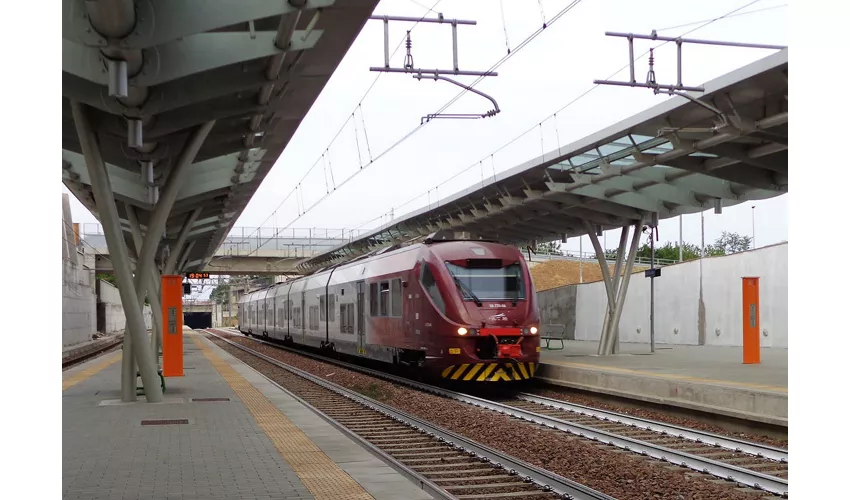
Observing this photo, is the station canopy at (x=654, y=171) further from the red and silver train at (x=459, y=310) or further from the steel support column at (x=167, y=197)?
the steel support column at (x=167, y=197)

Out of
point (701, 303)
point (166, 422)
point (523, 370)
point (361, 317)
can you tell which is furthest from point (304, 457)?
point (701, 303)

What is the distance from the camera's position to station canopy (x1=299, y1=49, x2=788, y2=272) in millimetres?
13008

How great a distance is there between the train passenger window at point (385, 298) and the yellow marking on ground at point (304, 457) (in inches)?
189

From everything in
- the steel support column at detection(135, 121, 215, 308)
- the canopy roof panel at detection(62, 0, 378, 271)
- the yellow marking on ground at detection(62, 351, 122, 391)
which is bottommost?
the yellow marking on ground at detection(62, 351, 122, 391)

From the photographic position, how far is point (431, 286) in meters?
16.4

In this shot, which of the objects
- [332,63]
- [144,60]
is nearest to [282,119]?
[332,63]

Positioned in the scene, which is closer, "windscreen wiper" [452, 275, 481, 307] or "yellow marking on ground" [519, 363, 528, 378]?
"windscreen wiper" [452, 275, 481, 307]

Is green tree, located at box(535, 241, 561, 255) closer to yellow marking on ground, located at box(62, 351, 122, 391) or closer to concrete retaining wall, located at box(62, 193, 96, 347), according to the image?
concrete retaining wall, located at box(62, 193, 96, 347)

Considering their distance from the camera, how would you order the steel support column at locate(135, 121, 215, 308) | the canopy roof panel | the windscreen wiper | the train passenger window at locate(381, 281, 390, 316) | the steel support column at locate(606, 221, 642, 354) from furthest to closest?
the steel support column at locate(606, 221, 642, 354) < the train passenger window at locate(381, 281, 390, 316) < the windscreen wiper < the steel support column at locate(135, 121, 215, 308) < the canopy roof panel

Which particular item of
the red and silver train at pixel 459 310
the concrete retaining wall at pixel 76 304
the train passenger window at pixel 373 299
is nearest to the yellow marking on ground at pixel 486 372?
the red and silver train at pixel 459 310

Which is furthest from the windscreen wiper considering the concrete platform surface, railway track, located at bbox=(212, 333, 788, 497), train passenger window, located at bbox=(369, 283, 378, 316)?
the concrete platform surface

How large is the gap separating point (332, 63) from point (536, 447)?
17.9ft

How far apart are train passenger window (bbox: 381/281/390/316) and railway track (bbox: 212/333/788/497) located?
173 inches

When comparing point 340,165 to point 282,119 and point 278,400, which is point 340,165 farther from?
point 278,400
